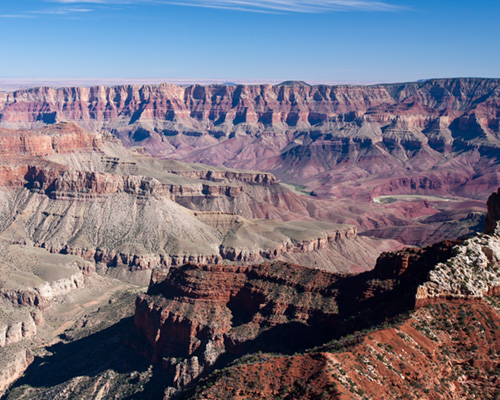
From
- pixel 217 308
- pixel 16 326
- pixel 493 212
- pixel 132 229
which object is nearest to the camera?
pixel 493 212

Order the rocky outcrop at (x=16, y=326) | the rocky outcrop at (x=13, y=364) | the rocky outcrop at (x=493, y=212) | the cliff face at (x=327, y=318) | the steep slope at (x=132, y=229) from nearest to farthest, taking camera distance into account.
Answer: the cliff face at (x=327, y=318), the rocky outcrop at (x=493, y=212), the rocky outcrop at (x=13, y=364), the rocky outcrop at (x=16, y=326), the steep slope at (x=132, y=229)

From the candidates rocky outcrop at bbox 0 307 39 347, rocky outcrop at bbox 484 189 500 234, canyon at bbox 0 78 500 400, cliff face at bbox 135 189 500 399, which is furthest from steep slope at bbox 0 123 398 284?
rocky outcrop at bbox 484 189 500 234

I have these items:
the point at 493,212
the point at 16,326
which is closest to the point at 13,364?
the point at 16,326

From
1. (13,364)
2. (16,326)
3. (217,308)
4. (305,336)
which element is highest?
(305,336)

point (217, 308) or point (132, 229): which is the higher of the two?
point (217, 308)

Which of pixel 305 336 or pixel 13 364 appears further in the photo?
pixel 13 364

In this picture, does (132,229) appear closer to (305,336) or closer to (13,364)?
(13,364)

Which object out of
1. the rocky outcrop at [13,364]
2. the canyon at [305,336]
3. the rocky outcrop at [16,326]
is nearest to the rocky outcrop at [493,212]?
the canyon at [305,336]

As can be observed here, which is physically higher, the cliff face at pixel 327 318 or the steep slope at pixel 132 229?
the cliff face at pixel 327 318

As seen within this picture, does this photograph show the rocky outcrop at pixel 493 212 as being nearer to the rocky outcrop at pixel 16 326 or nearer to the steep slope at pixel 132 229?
the rocky outcrop at pixel 16 326

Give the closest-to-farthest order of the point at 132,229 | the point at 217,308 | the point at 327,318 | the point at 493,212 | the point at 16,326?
the point at 327,318 < the point at 493,212 < the point at 217,308 < the point at 16,326 < the point at 132,229

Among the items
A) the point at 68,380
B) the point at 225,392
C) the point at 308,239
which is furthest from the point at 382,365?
the point at 308,239
